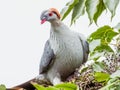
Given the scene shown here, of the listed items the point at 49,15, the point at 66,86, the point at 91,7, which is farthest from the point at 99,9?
the point at 49,15

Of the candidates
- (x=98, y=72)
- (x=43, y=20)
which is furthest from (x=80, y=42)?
(x=98, y=72)

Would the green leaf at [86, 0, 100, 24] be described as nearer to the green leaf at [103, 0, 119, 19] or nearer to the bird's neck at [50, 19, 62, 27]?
the green leaf at [103, 0, 119, 19]

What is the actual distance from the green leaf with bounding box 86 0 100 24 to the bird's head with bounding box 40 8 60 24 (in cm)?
43

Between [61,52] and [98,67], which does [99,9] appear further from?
[61,52]

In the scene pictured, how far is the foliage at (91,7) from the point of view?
0.99m

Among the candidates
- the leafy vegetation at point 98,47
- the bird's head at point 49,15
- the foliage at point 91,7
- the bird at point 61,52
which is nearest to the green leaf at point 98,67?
the leafy vegetation at point 98,47

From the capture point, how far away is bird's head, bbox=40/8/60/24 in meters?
1.48

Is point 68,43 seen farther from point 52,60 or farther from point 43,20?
point 43,20

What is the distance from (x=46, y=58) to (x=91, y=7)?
650 mm

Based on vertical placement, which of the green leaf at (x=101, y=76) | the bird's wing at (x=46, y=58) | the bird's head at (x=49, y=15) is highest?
the bird's head at (x=49, y=15)

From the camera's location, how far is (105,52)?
1.03m

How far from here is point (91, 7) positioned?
40.2 inches

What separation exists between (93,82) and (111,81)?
177 millimetres

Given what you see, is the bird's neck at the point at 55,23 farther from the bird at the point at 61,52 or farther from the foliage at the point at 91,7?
the foliage at the point at 91,7
